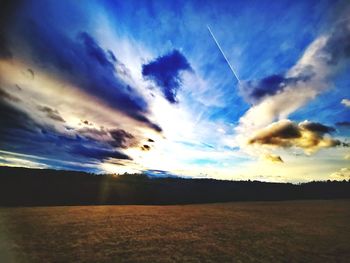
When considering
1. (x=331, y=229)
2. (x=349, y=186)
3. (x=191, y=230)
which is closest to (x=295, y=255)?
(x=191, y=230)

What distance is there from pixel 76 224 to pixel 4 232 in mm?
3221

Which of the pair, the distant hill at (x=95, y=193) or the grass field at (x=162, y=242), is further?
the distant hill at (x=95, y=193)

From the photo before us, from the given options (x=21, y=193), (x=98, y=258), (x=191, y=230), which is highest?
(x=21, y=193)

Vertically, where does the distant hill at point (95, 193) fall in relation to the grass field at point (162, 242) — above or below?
above

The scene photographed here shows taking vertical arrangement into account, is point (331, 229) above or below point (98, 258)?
Result: above

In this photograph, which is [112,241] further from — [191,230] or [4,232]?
[4,232]

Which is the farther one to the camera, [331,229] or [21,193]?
[21,193]

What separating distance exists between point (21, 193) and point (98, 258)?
97.8 ft

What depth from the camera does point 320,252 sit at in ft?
28.9

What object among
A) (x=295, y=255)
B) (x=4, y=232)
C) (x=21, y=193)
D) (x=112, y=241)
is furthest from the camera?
(x=21, y=193)

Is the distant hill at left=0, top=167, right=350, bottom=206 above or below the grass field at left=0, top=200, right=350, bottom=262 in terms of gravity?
above

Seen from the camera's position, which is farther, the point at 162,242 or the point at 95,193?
the point at 95,193

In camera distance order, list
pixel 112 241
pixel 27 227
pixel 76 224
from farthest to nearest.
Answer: pixel 76 224
pixel 27 227
pixel 112 241

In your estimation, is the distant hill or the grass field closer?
the grass field
